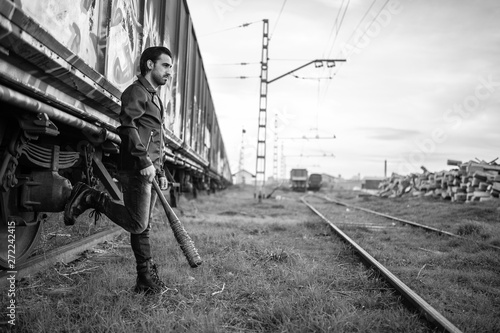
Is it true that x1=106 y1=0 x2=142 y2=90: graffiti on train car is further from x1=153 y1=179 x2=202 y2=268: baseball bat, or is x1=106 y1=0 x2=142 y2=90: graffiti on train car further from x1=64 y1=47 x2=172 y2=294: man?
x1=153 y1=179 x2=202 y2=268: baseball bat

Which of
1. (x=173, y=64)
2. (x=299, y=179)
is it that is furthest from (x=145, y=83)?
(x=299, y=179)

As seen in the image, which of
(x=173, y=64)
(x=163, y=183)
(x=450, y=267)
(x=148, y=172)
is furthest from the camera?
(x=173, y=64)

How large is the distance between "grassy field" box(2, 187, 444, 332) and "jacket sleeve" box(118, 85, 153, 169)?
39.8 inches

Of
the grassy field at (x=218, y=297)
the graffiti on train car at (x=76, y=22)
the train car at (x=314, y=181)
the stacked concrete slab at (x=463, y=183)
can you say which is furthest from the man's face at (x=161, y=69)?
the train car at (x=314, y=181)

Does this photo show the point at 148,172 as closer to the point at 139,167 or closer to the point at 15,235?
the point at 139,167

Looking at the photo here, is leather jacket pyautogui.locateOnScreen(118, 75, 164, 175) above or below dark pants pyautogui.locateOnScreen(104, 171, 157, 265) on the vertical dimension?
above

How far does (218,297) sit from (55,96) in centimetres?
187

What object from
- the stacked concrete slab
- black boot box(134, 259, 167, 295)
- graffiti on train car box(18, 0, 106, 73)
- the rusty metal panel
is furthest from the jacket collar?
the stacked concrete slab

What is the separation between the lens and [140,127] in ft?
8.98

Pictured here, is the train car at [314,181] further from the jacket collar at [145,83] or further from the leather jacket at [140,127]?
the jacket collar at [145,83]

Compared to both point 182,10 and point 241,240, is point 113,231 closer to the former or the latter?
point 241,240

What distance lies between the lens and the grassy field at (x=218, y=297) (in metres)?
2.30

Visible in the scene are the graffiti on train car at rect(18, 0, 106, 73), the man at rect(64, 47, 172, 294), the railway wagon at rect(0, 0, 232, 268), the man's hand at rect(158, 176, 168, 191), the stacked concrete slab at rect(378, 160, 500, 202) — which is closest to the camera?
the railway wagon at rect(0, 0, 232, 268)

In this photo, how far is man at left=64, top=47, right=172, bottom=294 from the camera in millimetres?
2566
